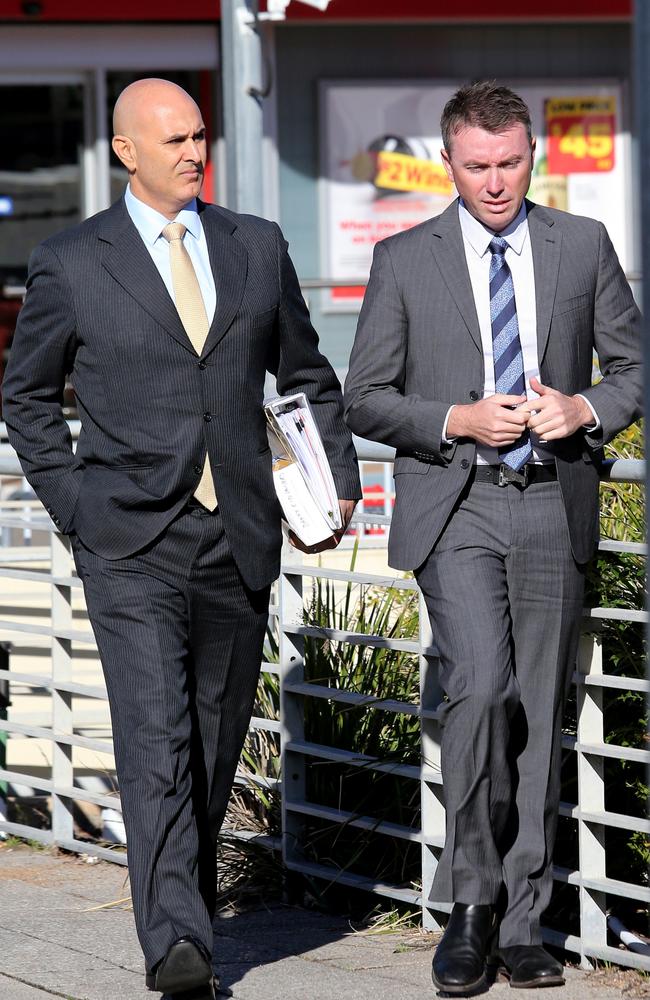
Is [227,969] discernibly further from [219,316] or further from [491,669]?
[219,316]

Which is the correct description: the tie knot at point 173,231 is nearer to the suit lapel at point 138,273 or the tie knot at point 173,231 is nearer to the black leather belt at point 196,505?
the suit lapel at point 138,273

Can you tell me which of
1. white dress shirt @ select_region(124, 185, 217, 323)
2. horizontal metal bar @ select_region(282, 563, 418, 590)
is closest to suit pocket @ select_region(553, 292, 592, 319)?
white dress shirt @ select_region(124, 185, 217, 323)

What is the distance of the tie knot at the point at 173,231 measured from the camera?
174 inches

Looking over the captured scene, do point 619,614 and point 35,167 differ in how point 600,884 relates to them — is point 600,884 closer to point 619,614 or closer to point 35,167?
point 619,614

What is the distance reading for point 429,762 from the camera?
16.5 ft

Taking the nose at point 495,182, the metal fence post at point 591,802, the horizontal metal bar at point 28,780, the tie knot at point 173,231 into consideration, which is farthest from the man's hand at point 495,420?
the horizontal metal bar at point 28,780

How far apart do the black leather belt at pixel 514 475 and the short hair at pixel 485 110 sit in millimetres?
799

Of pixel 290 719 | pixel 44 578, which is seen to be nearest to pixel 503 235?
pixel 290 719

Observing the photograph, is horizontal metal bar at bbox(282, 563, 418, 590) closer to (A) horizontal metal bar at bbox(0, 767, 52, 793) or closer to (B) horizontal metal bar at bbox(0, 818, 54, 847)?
(A) horizontal metal bar at bbox(0, 767, 52, 793)

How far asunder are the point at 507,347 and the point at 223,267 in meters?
0.74

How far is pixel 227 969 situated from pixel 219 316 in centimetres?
176

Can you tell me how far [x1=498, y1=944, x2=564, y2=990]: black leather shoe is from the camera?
438cm

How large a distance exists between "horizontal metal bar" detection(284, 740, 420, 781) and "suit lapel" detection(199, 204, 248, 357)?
1.51 meters

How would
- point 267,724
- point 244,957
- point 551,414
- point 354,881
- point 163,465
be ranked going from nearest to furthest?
point 551,414
point 163,465
point 244,957
point 354,881
point 267,724
